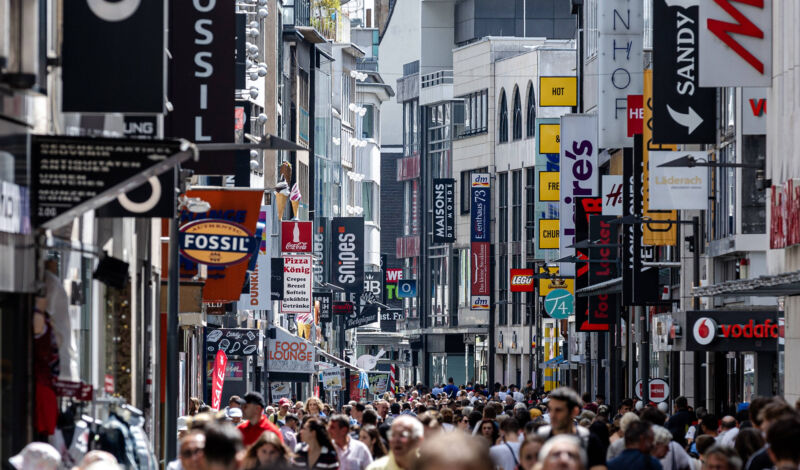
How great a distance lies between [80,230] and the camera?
16.4 metres

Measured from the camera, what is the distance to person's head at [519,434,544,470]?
11.5 meters

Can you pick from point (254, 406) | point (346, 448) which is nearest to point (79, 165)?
point (346, 448)

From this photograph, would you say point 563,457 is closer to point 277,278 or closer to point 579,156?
point 277,278

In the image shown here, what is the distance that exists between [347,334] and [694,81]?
221 ft

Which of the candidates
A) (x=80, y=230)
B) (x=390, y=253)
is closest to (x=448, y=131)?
(x=390, y=253)

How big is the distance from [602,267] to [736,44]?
21.3 m

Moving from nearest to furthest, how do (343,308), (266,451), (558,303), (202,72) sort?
(266,451)
(202,72)
(558,303)
(343,308)

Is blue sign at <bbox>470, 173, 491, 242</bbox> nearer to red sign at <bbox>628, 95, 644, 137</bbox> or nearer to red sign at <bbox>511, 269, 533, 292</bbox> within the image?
red sign at <bbox>511, 269, 533, 292</bbox>

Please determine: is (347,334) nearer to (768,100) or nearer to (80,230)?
(768,100)

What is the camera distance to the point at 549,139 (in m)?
63.5

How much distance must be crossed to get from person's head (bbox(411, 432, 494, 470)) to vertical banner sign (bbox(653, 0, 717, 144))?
949 inches

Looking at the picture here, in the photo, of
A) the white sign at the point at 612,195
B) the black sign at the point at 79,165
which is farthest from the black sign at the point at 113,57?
the white sign at the point at 612,195

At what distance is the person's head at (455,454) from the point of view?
541 cm

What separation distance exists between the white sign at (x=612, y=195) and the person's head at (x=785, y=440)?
36797 millimetres
